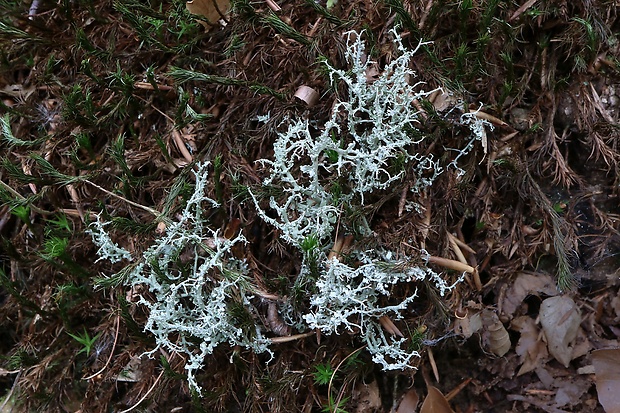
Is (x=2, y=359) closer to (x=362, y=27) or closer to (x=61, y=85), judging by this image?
(x=61, y=85)

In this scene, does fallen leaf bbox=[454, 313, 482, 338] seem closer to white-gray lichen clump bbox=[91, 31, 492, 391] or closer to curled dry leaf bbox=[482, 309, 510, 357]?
curled dry leaf bbox=[482, 309, 510, 357]

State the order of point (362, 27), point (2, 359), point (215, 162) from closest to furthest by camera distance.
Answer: point (215, 162) → point (362, 27) → point (2, 359)

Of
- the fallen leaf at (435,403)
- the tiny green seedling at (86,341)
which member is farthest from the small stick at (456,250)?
the tiny green seedling at (86,341)

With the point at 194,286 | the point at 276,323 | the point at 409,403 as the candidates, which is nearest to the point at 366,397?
the point at 409,403

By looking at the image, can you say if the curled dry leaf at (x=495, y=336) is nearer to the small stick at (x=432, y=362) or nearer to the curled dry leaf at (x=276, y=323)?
the small stick at (x=432, y=362)

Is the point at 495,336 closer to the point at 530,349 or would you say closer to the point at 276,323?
the point at 530,349

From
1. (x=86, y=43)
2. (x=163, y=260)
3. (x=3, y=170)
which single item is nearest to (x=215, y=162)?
(x=163, y=260)
